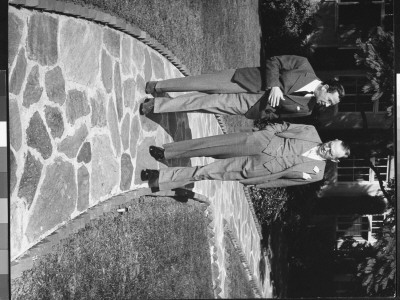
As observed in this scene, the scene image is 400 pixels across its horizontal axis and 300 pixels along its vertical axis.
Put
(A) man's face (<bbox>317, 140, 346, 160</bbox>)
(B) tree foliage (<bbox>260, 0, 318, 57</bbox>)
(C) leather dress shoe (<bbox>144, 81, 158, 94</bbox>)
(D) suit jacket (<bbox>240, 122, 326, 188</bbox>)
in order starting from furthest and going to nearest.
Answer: (C) leather dress shoe (<bbox>144, 81, 158, 94</bbox>), (D) suit jacket (<bbox>240, 122, 326, 188</bbox>), (B) tree foliage (<bbox>260, 0, 318, 57</bbox>), (A) man's face (<bbox>317, 140, 346, 160</bbox>)

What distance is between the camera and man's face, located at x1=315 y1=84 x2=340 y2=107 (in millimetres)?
5098

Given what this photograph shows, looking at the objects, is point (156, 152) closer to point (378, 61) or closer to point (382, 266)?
point (378, 61)

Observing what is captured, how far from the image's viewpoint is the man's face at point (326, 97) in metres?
5.10

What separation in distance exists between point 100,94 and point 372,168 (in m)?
5.32

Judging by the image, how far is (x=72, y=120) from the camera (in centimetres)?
486

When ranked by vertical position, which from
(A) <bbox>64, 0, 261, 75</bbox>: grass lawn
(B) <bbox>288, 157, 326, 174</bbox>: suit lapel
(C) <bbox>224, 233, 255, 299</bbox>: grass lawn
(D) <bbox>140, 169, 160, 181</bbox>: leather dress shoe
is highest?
(A) <bbox>64, 0, 261, 75</bbox>: grass lawn

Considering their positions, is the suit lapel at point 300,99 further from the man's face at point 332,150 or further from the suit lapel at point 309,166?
the suit lapel at point 309,166

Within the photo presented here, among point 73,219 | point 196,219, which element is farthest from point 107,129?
point 196,219

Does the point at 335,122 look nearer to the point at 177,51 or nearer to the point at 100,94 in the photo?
the point at 177,51

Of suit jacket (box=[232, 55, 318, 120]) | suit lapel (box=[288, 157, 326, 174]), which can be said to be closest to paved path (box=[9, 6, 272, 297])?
suit jacket (box=[232, 55, 318, 120])

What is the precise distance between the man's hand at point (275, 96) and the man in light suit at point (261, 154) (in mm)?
440

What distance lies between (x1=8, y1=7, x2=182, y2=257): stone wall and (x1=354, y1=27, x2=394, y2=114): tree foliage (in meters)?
2.18

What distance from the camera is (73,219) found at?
4820 mm

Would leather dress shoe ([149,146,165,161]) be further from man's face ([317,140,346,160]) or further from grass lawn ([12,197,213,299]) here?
man's face ([317,140,346,160])
